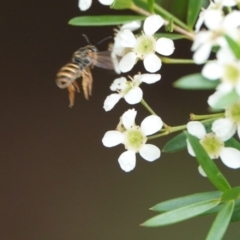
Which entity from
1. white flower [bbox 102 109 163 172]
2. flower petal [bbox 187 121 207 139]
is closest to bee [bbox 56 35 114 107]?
white flower [bbox 102 109 163 172]

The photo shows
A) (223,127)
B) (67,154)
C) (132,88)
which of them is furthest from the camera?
(67,154)

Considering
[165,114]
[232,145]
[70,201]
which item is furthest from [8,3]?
[232,145]

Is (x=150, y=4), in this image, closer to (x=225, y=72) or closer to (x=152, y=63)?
(x=152, y=63)

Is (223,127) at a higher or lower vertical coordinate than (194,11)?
lower

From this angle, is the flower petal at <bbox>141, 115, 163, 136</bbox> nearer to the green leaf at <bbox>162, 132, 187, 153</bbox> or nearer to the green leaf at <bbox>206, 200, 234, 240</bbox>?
the green leaf at <bbox>162, 132, 187, 153</bbox>

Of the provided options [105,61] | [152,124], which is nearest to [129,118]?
[152,124]

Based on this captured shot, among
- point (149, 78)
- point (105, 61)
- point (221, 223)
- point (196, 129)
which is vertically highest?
point (105, 61)
